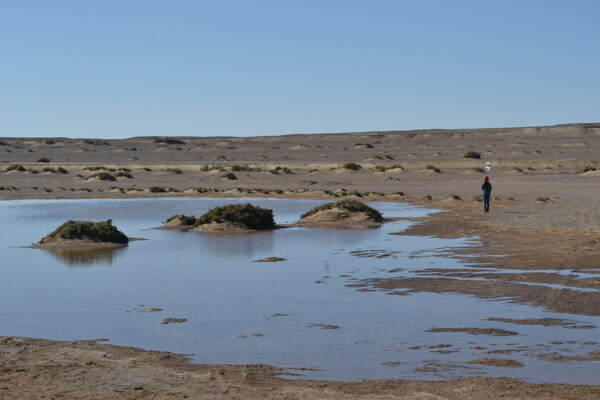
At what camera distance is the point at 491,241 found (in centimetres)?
2177

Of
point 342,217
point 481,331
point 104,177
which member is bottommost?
point 481,331

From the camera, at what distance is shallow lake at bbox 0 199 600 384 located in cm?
997

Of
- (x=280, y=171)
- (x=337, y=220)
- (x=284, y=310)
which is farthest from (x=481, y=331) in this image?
(x=280, y=171)

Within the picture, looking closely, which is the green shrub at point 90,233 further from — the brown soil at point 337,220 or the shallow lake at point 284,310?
the brown soil at point 337,220

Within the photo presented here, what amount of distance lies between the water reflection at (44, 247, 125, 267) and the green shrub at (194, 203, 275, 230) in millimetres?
5070

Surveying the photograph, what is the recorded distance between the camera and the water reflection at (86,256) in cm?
1970

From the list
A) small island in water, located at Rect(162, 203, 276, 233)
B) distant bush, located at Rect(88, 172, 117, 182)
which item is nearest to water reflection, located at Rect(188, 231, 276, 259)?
small island in water, located at Rect(162, 203, 276, 233)

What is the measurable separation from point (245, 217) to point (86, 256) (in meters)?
6.85

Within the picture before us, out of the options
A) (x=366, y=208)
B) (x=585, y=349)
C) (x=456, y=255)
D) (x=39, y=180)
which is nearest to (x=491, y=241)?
(x=456, y=255)

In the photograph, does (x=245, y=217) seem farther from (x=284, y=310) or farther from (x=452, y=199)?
(x=452, y=199)

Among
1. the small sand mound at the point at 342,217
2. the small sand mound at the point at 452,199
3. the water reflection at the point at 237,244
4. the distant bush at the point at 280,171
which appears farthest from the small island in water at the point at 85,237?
the distant bush at the point at 280,171

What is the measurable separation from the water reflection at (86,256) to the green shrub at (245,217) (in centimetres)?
507

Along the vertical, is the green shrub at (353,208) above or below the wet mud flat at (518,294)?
above

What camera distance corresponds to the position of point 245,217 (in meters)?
27.0
